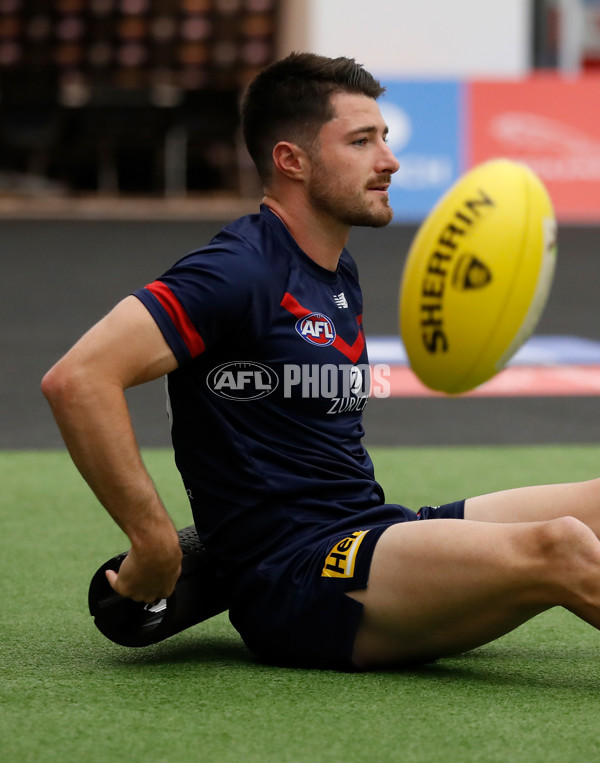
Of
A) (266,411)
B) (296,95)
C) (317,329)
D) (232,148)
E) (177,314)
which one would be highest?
(296,95)

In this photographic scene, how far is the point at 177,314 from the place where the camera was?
2.62 metres

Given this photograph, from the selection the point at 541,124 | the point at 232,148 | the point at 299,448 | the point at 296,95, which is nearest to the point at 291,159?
the point at 296,95

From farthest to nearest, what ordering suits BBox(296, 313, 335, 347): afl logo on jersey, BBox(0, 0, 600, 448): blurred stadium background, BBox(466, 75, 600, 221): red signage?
BBox(466, 75, 600, 221): red signage → BBox(0, 0, 600, 448): blurred stadium background → BBox(296, 313, 335, 347): afl logo on jersey

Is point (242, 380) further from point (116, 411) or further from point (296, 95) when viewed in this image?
point (296, 95)

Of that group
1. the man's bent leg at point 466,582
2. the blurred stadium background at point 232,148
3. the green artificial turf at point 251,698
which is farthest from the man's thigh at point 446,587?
the blurred stadium background at point 232,148

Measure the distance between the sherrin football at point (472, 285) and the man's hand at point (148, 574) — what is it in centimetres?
82

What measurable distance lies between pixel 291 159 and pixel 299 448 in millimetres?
615

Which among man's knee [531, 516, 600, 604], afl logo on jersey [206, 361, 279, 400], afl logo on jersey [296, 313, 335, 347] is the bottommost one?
man's knee [531, 516, 600, 604]

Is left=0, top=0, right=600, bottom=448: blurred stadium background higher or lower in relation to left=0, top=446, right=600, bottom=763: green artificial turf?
lower

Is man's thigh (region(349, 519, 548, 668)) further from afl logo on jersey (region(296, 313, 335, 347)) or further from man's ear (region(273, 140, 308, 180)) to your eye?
man's ear (region(273, 140, 308, 180))

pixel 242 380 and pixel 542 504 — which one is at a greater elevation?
pixel 242 380

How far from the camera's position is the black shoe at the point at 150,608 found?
2.91 metres

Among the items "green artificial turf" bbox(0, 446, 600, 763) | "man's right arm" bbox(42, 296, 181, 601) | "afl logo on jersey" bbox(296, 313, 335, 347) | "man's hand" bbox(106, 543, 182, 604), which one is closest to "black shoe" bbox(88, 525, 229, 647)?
"green artificial turf" bbox(0, 446, 600, 763)

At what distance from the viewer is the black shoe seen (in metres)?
2.91
